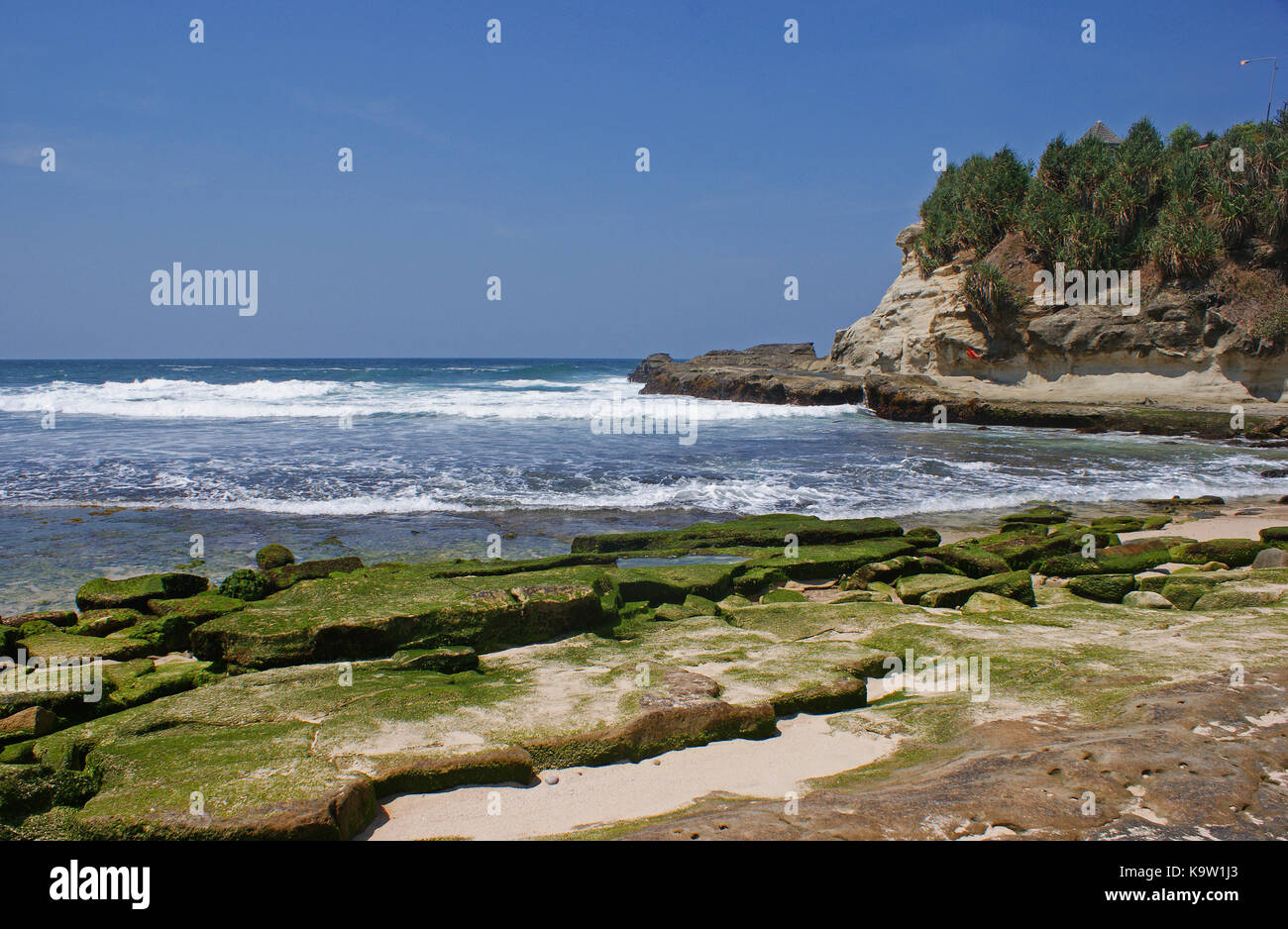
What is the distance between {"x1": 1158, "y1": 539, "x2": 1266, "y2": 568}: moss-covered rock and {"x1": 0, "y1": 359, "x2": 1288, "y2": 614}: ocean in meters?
4.03

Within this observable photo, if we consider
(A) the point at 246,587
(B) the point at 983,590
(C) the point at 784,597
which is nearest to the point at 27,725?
(A) the point at 246,587

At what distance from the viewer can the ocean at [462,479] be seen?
10695 millimetres

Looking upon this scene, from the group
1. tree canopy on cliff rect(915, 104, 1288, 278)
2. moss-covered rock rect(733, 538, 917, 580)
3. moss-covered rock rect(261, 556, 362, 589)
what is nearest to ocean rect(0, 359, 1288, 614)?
moss-covered rock rect(261, 556, 362, 589)

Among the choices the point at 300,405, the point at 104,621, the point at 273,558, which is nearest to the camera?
the point at 104,621

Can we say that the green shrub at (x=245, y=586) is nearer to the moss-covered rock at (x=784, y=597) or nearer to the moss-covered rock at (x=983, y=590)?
the moss-covered rock at (x=784, y=597)

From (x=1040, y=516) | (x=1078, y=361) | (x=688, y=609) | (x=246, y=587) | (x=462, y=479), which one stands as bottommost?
(x=688, y=609)

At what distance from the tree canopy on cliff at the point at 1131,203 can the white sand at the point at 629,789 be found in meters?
30.1

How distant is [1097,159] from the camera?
32.2 meters

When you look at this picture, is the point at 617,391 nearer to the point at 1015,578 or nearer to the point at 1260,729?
the point at 1015,578

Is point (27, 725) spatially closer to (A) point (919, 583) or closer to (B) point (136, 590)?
(B) point (136, 590)

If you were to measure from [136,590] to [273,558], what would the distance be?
6.22 feet

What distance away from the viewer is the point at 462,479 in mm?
15383

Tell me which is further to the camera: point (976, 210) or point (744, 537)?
point (976, 210)

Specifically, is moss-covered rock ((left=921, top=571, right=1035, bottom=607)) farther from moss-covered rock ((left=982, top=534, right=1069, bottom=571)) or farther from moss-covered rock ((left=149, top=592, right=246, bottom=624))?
moss-covered rock ((left=149, top=592, right=246, bottom=624))
